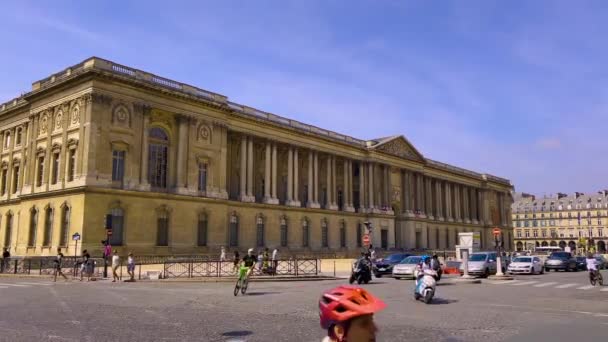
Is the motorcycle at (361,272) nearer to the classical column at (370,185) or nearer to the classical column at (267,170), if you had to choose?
the classical column at (267,170)

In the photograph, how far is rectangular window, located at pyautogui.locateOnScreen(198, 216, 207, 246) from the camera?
48719mm

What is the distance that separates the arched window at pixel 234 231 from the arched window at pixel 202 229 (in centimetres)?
396

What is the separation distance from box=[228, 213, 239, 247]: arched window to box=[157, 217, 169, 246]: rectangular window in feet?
26.7

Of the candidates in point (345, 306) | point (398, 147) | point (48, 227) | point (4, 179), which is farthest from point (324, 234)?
point (345, 306)

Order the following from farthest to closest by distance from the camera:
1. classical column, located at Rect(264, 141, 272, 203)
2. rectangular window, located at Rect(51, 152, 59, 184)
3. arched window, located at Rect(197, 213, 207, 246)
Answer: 1. classical column, located at Rect(264, 141, 272, 203)
2. arched window, located at Rect(197, 213, 207, 246)
3. rectangular window, located at Rect(51, 152, 59, 184)

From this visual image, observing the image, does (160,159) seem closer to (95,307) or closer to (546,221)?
(95,307)

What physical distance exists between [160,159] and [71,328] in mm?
36466

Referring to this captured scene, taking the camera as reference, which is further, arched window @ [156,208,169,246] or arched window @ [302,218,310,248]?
arched window @ [302,218,310,248]

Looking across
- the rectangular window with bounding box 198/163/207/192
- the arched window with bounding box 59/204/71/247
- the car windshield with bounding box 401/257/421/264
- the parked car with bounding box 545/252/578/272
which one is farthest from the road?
the rectangular window with bounding box 198/163/207/192

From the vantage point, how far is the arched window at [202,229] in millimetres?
48719

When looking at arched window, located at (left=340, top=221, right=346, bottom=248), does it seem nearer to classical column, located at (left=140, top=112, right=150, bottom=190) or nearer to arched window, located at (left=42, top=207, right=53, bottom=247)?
classical column, located at (left=140, top=112, right=150, bottom=190)

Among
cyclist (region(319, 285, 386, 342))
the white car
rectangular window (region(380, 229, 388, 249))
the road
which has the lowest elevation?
the road

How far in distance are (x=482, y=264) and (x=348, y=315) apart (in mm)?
31585

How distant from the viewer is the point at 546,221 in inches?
5300
